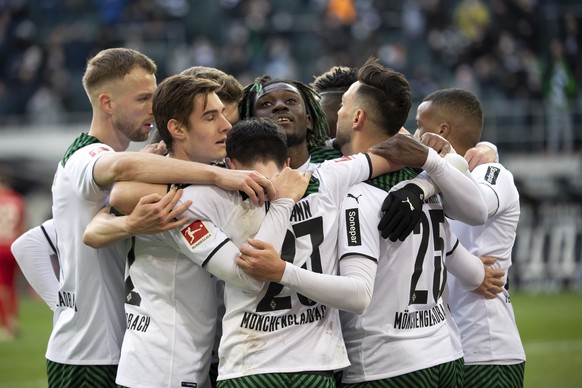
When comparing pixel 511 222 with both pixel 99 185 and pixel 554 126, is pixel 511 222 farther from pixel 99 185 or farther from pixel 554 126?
pixel 554 126

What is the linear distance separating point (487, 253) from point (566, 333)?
9.73 m

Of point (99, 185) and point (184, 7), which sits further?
point (184, 7)

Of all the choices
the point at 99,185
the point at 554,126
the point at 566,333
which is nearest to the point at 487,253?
the point at 99,185

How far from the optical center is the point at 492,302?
5480mm

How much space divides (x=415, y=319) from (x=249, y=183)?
1.12 meters

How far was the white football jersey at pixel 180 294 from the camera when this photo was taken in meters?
4.31

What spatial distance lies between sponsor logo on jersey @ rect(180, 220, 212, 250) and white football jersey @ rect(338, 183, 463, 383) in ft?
2.13

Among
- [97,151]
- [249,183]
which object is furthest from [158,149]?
[249,183]

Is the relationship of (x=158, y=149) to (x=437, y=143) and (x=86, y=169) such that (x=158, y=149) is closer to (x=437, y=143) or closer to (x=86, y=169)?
(x=86, y=169)

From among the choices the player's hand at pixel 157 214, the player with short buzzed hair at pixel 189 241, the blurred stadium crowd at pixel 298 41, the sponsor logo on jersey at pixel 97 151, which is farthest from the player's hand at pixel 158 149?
the blurred stadium crowd at pixel 298 41

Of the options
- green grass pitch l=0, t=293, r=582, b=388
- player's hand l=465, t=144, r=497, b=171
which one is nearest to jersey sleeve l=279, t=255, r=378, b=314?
player's hand l=465, t=144, r=497, b=171

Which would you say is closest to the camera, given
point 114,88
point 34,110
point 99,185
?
point 99,185

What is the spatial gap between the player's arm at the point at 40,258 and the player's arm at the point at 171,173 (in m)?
1.09

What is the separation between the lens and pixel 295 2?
23906mm
